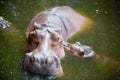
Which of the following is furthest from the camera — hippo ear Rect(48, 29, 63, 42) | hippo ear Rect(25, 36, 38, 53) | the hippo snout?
hippo ear Rect(25, 36, 38, 53)

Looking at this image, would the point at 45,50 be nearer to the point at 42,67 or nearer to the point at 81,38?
the point at 42,67

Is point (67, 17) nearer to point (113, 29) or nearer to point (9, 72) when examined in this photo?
point (113, 29)

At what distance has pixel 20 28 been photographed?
9.55 meters

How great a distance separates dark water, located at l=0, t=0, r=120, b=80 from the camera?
7691 mm

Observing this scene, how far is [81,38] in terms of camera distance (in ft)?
31.3

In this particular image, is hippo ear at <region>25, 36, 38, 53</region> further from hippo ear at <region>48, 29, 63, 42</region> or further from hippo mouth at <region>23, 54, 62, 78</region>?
hippo mouth at <region>23, 54, 62, 78</region>

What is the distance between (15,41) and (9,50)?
0.56 metres

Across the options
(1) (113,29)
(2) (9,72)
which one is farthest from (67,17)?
(2) (9,72)

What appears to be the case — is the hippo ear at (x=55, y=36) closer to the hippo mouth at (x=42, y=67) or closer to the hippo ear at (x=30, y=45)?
the hippo ear at (x=30, y=45)

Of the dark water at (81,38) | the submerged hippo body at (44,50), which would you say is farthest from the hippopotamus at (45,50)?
the dark water at (81,38)

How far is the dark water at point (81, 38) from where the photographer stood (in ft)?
25.2

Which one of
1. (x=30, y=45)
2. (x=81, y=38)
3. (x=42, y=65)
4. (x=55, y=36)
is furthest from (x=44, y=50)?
(x=81, y=38)

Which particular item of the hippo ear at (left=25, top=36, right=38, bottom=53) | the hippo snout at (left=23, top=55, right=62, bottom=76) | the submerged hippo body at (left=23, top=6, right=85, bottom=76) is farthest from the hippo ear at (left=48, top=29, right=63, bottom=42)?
the hippo snout at (left=23, top=55, right=62, bottom=76)

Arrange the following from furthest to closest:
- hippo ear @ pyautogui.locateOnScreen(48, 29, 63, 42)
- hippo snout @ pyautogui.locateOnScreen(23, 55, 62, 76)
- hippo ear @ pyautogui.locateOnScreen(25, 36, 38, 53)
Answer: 1. hippo ear @ pyautogui.locateOnScreen(25, 36, 38, 53)
2. hippo ear @ pyautogui.locateOnScreen(48, 29, 63, 42)
3. hippo snout @ pyautogui.locateOnScreen(23, 55, 62, 76)
